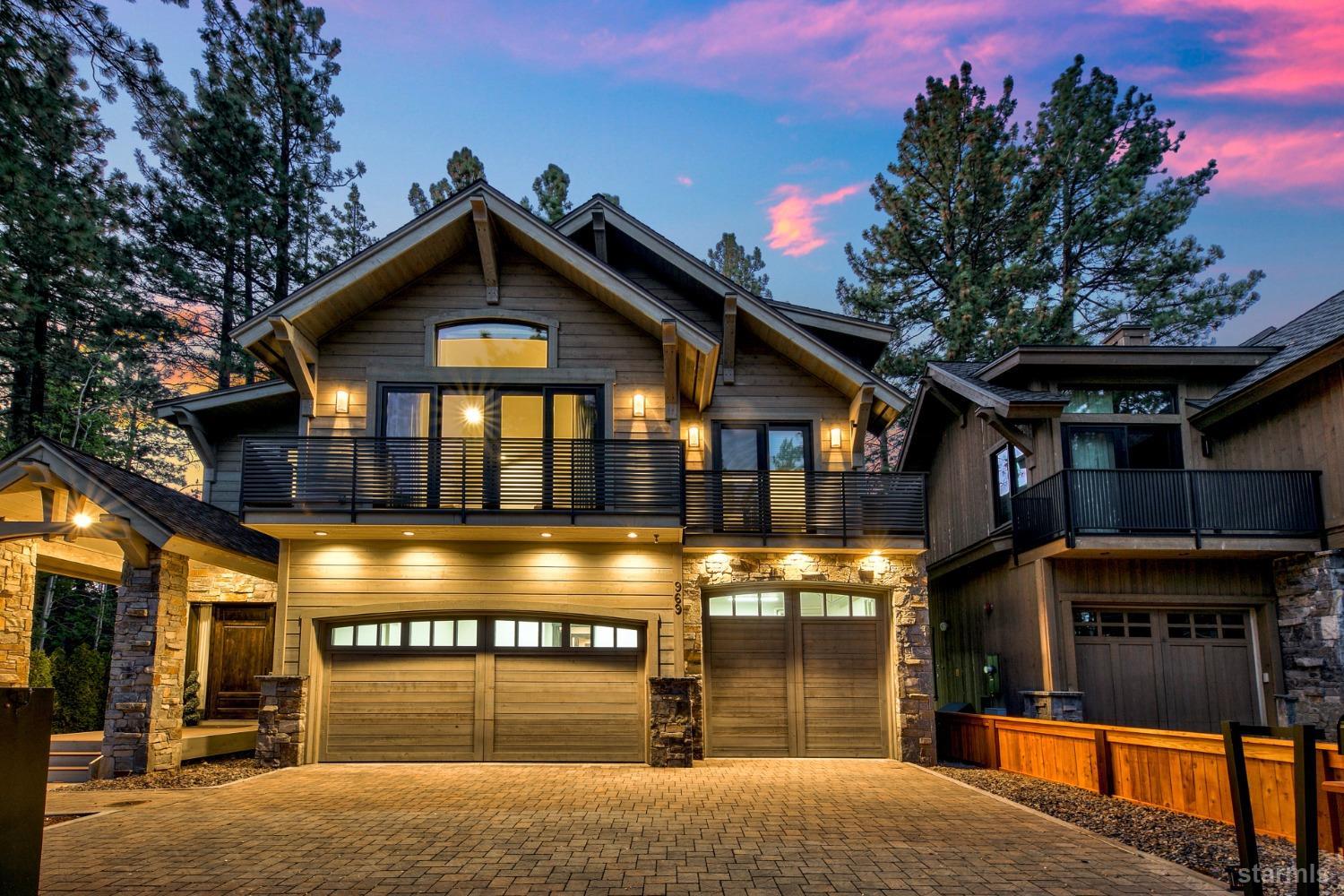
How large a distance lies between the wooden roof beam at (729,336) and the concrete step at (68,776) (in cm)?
1040

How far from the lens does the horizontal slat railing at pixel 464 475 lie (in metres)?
12.2

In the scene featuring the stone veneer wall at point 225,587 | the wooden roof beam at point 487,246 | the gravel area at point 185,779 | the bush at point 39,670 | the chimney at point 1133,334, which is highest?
the wooden roof beam at point 487,246

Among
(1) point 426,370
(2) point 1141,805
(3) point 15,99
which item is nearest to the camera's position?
(3) point 15,99

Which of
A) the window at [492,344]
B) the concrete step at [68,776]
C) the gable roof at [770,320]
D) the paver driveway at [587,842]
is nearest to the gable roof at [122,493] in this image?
the concrete step at [68,776]

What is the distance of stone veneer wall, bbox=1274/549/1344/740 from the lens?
13359mm

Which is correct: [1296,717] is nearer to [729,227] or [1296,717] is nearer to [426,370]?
[426,370]

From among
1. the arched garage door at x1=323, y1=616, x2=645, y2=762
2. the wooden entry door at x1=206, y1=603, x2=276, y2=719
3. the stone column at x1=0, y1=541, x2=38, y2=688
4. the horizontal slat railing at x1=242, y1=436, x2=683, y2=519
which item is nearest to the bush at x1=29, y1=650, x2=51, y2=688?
the wooden entry door at x1=206, y1=603, x2=276, y2=719

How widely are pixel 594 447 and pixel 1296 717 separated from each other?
11649 millimetres

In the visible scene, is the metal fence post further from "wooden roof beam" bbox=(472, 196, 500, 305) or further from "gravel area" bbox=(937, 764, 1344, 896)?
"wooden roof beam" bbox=(472, 196, 500, 305)

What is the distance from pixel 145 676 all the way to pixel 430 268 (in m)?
6.90

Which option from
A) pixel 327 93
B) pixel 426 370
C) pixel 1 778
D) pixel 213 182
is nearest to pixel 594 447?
pixel 426 370

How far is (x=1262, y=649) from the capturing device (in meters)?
14.3

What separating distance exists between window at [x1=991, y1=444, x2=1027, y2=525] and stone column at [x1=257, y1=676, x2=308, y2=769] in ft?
39.1

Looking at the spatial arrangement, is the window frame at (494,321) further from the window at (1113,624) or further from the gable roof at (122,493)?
the window at (1113,624)
